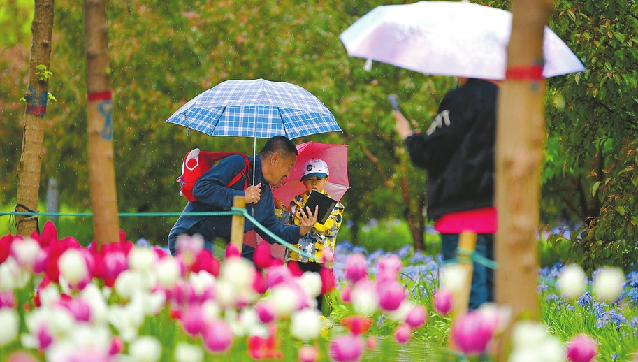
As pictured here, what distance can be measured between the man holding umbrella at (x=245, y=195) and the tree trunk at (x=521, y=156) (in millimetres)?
2372

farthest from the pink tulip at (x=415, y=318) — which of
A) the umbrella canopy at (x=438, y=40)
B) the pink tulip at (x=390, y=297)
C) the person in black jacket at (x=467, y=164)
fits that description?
the umbrella canopy at (x=438, y=40)

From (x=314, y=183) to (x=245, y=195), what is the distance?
1.05 metres

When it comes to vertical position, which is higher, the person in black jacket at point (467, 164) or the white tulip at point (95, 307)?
the person in black jacket at point (467, 164)

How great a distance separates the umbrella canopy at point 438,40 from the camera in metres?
3.51

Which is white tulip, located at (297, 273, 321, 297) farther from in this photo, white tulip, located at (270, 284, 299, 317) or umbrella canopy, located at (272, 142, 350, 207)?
umbrella canopy, located at (272, 142, 350, 207)

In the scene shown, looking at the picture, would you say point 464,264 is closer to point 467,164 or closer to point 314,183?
point 467,164

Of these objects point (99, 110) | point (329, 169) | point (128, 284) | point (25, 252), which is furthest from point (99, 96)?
point (329, 169)

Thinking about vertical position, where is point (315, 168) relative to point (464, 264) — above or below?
above

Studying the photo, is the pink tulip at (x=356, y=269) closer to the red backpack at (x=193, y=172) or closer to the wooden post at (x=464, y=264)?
the wooden post at (x=464, y=264)

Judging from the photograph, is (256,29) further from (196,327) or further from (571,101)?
(196,327)

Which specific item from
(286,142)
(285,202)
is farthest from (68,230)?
(286,142)

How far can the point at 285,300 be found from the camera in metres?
2.53

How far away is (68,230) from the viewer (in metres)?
12.2

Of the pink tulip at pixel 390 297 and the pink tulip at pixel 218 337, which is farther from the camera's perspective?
the pink tulip at pixel 390 297
